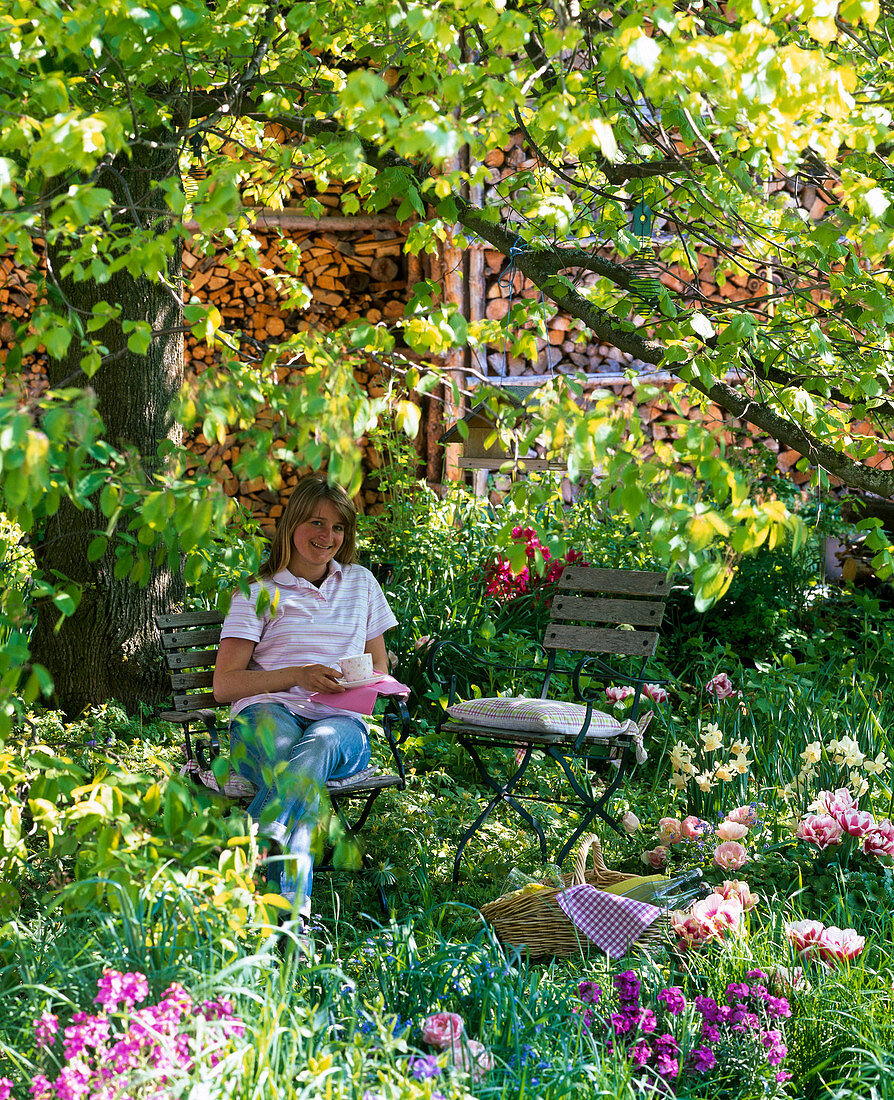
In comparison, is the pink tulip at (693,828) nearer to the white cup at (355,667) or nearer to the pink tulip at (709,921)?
the pink tulip at (709,921)

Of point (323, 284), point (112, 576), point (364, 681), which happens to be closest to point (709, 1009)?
point (364, 681)

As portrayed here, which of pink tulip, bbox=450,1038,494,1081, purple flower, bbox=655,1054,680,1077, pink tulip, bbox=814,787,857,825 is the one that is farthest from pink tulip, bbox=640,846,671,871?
pink tulip, bbox=450,1038,494,1081

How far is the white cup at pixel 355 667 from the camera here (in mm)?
3086

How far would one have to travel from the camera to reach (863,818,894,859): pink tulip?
9.29 ft

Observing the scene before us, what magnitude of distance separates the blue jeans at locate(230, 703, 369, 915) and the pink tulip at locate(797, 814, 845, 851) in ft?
4.10

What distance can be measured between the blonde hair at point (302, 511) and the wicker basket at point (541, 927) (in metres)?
1.28

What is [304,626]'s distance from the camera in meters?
3.32

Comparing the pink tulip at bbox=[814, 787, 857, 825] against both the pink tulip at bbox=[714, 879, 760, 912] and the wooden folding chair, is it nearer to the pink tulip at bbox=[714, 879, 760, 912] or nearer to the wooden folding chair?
the pink tulip at bbox=[714, 879, 760, 912]

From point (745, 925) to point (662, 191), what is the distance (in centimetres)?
218

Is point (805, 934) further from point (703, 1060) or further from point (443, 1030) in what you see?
point (443, 1030)

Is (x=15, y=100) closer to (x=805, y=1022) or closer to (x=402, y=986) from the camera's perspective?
(x=402, y=986)

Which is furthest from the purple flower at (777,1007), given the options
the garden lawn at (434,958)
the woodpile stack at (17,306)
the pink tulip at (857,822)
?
the woodpile stack at (17,306)

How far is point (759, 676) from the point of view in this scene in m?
4.69

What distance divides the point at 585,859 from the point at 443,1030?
1155mm
